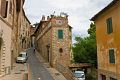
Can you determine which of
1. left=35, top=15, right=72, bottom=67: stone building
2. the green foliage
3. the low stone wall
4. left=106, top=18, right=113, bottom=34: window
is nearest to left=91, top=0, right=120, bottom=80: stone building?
left=106, top=18, right=113, bottom=34: window

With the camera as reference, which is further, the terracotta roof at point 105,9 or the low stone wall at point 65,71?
the low stone wall at point 65,71

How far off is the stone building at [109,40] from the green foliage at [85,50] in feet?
38.2

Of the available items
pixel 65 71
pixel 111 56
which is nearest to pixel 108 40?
pixel 111 56

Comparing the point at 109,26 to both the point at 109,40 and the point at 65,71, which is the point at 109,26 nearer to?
the point at 109,40

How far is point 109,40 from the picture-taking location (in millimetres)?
21000

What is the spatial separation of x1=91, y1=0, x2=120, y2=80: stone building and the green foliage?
38.2 feet

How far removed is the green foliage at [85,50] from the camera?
36.0m

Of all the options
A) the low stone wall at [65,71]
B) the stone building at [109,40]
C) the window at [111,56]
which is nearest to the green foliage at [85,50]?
the low stone wall at [65,71]

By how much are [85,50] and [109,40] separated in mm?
15819

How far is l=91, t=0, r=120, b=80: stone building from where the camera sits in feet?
63.0

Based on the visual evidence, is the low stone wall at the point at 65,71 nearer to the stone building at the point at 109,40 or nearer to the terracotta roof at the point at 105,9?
the stone building at the point at 109,40

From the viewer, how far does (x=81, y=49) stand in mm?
37188

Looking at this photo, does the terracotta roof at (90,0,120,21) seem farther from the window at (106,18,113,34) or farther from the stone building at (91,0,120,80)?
the window at (106,18,113,34)

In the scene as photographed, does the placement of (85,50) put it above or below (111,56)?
above
